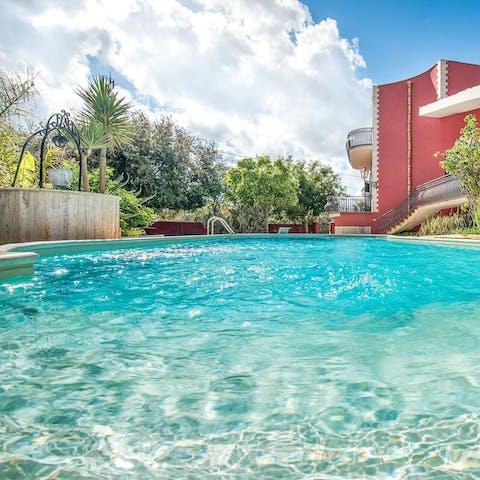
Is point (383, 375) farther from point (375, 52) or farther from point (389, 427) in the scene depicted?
point (375, 52)

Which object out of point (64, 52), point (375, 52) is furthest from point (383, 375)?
point (375, 52)

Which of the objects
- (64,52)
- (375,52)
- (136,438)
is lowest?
(136,438)

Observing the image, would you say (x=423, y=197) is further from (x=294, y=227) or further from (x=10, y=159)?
(x=10, y=159)

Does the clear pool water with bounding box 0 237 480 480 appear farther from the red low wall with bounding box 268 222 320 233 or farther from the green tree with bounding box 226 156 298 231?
the red low wall with bounding box 268 222 320 233

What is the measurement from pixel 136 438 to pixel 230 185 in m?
22.7

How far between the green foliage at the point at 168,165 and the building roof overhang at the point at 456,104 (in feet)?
45.7

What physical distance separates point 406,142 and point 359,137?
258 centimetres

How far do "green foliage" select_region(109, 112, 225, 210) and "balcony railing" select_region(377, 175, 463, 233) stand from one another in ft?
38.2

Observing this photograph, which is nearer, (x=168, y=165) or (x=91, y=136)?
(x=91, y=136)

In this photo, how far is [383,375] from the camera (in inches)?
84.5

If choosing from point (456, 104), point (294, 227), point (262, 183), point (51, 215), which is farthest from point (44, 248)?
point (294, 227)

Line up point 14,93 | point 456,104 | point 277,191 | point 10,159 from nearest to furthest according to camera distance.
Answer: point 14,93, point 10,159, point 456,104, point 277,191

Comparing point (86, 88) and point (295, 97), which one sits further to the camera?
point (295, 97)

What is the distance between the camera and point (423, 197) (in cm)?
1755
